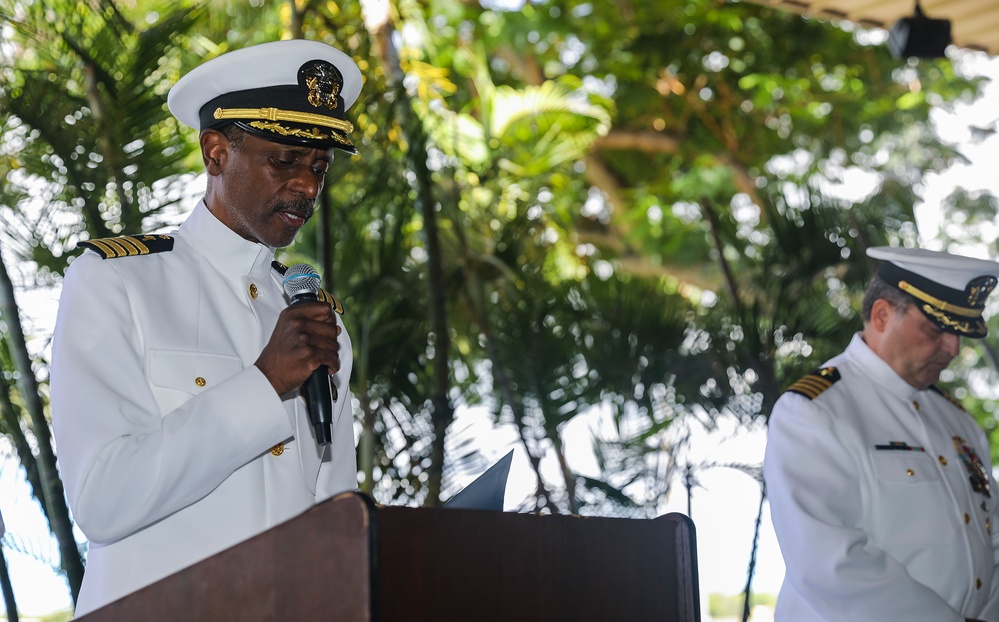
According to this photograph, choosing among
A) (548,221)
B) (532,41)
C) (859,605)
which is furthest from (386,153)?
(532,41)

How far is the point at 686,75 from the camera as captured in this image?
9531 mm

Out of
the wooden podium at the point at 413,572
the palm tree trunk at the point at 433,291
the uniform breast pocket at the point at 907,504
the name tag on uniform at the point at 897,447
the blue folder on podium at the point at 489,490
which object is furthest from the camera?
the palm tree trunk at the point at 433,291

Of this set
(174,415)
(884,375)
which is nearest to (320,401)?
(174,415)

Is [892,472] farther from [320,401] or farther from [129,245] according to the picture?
[129,245]

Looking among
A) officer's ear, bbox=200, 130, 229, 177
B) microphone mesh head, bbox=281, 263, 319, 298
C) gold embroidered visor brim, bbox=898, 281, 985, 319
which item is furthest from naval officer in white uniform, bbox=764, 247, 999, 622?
officer's ear, bbox=200, 130, 229, 177

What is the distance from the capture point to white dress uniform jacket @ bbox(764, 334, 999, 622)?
2906mm

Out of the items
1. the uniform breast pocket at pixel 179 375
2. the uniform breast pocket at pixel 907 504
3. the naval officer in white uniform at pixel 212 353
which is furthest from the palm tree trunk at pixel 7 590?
the uniform breast pocket at pixel 907 504

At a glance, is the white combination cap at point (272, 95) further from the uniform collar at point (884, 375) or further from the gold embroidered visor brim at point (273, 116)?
the uniform collar at point (884, 375)

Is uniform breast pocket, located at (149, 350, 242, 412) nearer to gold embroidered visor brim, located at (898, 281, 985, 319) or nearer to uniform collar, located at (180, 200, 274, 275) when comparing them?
uniform collar, located at (180, 200, 274, 275)

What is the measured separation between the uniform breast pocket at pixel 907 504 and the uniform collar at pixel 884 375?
9.8 inches

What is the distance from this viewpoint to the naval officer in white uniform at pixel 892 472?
9.59 feet

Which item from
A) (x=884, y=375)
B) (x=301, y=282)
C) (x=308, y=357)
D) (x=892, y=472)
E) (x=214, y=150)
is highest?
(x=214, y=150)

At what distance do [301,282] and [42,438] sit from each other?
1.69 m

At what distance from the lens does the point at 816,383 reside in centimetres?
328
